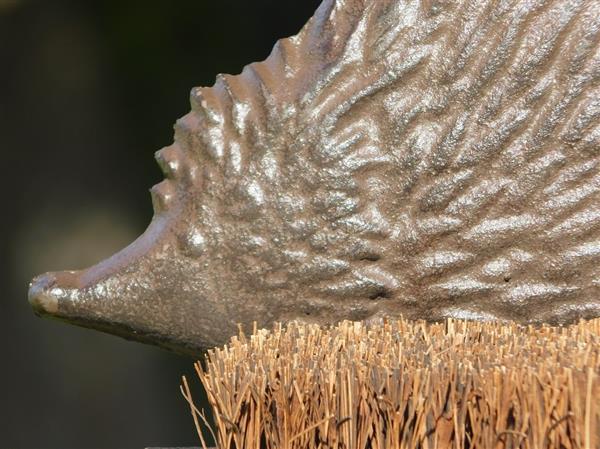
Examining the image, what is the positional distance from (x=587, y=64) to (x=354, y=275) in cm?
40

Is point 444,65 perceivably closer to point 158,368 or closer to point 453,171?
point 453,171

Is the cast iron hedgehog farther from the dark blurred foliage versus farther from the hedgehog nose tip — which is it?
the dark blurred foliage

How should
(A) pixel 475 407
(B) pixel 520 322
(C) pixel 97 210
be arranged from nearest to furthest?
(A) pixel 475 407
(B) pixel 520 322
(C) pixel 97 210

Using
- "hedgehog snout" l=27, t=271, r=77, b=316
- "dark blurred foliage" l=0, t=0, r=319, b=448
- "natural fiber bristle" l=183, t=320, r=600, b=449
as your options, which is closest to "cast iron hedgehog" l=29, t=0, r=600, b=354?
"hedgehog snout" l=27, t=271, r=77, b=316

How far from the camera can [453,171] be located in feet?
4.61

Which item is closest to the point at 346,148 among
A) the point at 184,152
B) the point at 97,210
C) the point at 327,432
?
the point at 184,152

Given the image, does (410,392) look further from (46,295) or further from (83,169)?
(83,169)

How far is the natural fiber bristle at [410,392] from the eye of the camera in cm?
102

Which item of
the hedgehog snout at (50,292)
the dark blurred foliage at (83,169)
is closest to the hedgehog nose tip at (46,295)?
the hedgehog snout at (50,292)

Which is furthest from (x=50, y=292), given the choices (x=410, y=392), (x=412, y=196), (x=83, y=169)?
(x=83, y=169)

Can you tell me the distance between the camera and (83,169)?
3.06 metres

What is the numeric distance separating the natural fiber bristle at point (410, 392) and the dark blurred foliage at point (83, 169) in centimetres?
193

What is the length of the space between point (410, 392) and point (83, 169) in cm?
214

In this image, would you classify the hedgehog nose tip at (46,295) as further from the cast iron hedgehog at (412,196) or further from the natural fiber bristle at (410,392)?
the natural fiber bristle at (410,392)
